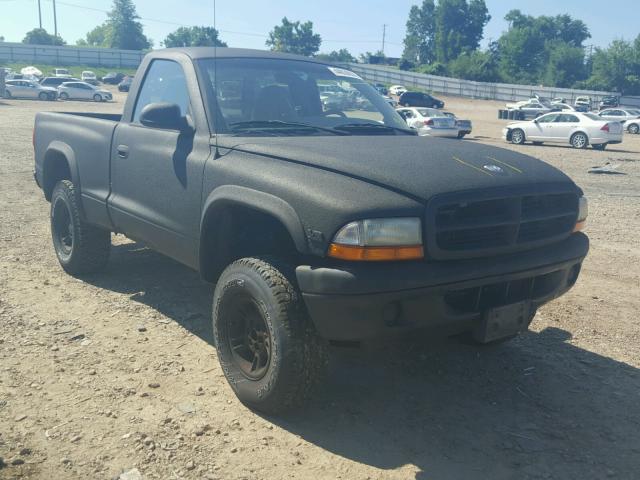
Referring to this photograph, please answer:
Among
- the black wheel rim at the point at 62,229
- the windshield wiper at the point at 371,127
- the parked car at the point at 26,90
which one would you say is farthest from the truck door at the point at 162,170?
the parked car at the point at 26,90

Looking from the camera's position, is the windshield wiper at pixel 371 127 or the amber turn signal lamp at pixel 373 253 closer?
the amber turn signal lamp at pixel 373 253

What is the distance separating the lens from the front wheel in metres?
23.7

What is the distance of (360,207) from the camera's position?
3043mm

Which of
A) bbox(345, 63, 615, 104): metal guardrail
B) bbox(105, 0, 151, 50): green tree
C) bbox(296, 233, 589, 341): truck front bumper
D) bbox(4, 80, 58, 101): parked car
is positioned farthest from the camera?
bbox(105, 0, 151, 50): green tree

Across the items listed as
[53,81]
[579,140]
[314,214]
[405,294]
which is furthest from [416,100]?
[405,294]

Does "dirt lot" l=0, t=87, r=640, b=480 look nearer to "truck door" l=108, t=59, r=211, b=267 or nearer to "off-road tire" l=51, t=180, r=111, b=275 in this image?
"off-road tire" l=51, t=180, r=111, b=275

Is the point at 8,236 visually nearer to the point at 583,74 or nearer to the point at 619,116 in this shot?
the point at 619,116

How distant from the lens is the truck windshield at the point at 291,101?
4250mm

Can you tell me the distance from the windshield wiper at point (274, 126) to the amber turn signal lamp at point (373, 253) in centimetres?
142

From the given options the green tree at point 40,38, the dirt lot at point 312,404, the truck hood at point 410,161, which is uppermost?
the green tree at point 40,38

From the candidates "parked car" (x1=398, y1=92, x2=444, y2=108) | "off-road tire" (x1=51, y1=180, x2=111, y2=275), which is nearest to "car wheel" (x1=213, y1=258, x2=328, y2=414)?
"off-road tire" (x1=51, y1=180, x2=111, y2=275)

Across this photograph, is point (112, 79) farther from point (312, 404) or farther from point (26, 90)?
point (312, 404)

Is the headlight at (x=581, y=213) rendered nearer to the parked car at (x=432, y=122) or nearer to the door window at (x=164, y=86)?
the door window at (x=164, y=86)

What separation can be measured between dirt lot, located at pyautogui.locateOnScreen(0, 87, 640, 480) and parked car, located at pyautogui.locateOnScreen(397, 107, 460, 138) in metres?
19.9
